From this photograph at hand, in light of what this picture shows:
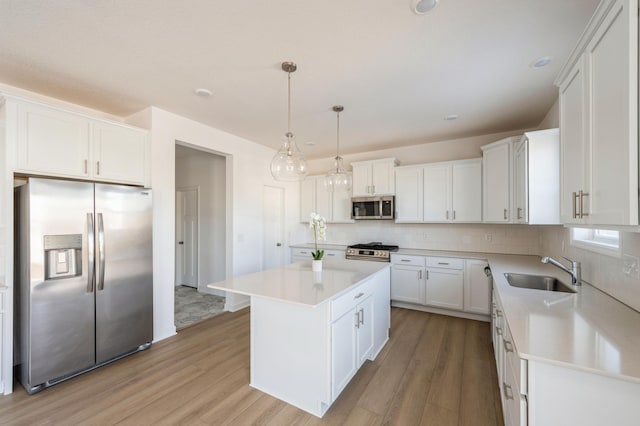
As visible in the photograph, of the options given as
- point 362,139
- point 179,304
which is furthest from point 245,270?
point 362,139

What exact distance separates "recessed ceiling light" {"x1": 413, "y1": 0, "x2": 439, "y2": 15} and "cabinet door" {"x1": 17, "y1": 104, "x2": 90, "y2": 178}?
300 cm

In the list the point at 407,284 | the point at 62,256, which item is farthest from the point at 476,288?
the point at 62,256

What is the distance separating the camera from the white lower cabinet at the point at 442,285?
366 centimetres

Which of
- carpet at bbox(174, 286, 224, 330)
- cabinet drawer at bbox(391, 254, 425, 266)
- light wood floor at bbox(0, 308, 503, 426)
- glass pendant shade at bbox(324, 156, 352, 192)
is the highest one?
glass pendant shade at bbox(324, 156, 352, 192)

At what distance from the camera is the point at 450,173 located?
4.10 metres

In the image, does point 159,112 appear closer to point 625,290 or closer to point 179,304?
point 179,304

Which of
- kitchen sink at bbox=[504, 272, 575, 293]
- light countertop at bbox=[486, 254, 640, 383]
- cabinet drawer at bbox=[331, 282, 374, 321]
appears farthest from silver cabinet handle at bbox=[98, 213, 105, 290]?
kitchen sink at bbox=[504, 272, 575, 293]

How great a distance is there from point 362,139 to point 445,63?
7.06 feet

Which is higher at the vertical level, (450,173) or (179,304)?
(450,173)

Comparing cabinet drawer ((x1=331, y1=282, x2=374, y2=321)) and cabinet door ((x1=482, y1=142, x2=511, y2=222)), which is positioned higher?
cabinet door ((x1=482, y1=142, x2=511, y2=222))

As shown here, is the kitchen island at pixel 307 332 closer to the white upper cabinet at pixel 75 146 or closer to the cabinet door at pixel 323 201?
the white upper cabinet at pixel 75 146

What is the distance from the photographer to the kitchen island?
1.91 m

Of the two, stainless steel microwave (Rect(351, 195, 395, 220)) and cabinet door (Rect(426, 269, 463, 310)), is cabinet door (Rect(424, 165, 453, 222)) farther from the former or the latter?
cabinet door (Rect(426, 269, 463, 310))

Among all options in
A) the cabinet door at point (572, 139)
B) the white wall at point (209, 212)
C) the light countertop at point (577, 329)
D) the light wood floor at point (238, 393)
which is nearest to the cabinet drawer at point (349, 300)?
the light wood floor at point (238, 393)
